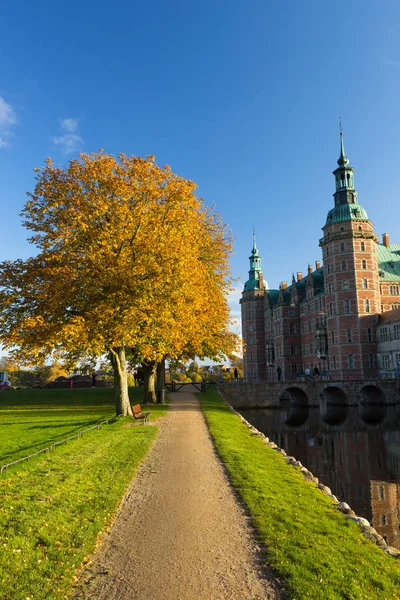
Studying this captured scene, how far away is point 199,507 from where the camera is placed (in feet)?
30.0

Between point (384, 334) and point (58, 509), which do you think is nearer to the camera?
point (58, 509)

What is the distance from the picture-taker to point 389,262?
70312mm

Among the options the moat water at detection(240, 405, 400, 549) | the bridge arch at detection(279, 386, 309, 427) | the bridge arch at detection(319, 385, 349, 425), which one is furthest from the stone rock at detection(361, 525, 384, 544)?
the bridge arch at detection(319, 385, 349, 425)

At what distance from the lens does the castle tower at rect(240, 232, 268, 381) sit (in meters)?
91.8

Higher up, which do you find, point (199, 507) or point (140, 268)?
point (140, 268)

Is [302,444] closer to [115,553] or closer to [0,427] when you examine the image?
[0,427]

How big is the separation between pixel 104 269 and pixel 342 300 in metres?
47.0

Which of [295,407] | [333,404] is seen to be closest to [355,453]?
[295,407]

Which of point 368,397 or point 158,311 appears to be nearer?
point 158,311

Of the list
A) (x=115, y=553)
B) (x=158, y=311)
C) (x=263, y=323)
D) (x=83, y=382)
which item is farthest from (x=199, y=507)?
(x=263, y=323)

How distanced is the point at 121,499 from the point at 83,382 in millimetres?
50166

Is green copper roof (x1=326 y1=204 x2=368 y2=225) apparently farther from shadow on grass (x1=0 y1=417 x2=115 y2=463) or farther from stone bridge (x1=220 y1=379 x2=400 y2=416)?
shadow on grass (x1=0 y1=417 x2=115 y2=463)

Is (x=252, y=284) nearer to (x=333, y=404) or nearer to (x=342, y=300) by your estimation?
(x=342, y=300)

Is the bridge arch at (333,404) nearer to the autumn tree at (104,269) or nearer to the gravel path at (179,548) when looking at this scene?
the autumn tree at (104,269)
